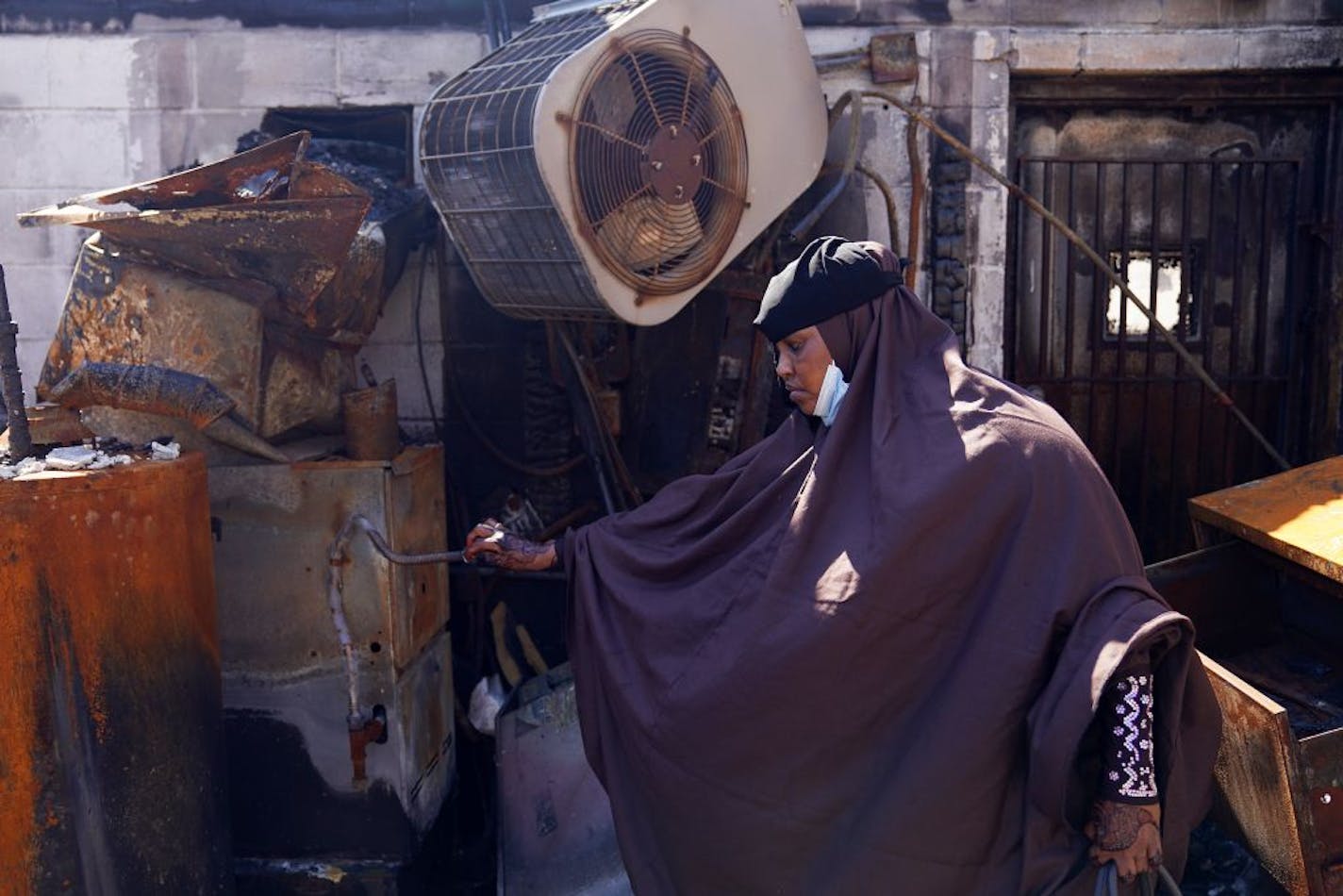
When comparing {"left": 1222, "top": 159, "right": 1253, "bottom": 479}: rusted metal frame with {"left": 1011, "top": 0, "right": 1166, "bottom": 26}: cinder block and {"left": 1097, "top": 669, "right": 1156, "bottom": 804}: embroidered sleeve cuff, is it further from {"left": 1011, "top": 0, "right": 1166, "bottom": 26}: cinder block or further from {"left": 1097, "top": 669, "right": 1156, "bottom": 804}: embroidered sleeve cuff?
{"left": 1097, "top": 669, "right": 1156, "bottom": 804}: embroidered sleeve cuff

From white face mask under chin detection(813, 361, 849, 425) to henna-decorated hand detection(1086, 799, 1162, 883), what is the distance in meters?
1.03

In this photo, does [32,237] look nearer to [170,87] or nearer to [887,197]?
[170,87]

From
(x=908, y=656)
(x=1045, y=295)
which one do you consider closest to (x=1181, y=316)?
(x=1045, y=295)

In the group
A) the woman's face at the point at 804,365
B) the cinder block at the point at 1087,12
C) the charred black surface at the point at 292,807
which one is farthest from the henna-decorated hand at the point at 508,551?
the cinder block at the point at 1087,12

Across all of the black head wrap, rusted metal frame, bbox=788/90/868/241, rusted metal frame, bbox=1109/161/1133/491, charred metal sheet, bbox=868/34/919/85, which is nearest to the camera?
the black head wrap

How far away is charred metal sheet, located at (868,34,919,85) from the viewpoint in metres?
4.73

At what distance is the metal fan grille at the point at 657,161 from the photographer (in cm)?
359

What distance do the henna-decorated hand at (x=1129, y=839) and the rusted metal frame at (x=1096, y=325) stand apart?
10.2 ft

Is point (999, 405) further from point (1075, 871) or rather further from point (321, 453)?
point (321, 453)

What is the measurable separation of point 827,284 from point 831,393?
269mm

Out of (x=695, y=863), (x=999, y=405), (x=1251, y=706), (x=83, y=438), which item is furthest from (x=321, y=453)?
(x=1251, y=706)

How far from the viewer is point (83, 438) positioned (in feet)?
11.3

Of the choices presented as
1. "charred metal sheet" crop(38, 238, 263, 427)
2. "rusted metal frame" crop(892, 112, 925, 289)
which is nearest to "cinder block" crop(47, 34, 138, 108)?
"charred metal sheet" crop(38, 238, 263, 427)

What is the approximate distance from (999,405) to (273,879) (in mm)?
2956
